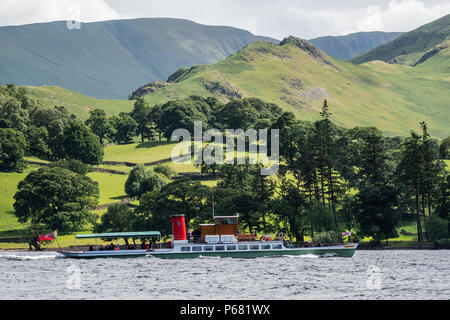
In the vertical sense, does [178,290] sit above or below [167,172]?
below

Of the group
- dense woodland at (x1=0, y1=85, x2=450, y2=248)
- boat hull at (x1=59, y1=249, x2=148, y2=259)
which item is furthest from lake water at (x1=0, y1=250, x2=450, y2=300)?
dense woodland at (x1=0, y1=85, x2=450, y2=248)

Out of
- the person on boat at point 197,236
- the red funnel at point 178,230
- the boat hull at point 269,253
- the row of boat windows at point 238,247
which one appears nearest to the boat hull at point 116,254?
the boat hull at point 269,253

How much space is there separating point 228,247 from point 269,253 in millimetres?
6419

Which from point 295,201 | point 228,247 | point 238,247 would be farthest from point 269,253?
point 295,201

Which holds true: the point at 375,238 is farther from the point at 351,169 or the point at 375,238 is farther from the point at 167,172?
the point at 167,172

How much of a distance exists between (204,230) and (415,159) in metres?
46.6

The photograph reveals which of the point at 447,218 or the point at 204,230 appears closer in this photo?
the point at 204,230

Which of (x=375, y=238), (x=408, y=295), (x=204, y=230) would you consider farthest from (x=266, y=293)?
(x=375, y=238)

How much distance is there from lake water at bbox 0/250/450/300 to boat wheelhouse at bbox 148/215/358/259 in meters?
2.20

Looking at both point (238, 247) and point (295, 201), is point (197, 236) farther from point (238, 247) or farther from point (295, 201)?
point (295, 201)

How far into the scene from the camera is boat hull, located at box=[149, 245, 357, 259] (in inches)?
3964

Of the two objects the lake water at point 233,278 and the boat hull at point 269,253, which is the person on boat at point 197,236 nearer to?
the boat hull at point 269,253

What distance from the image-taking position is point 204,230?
4092 inches

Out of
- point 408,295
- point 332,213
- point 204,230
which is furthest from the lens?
point 332,213
